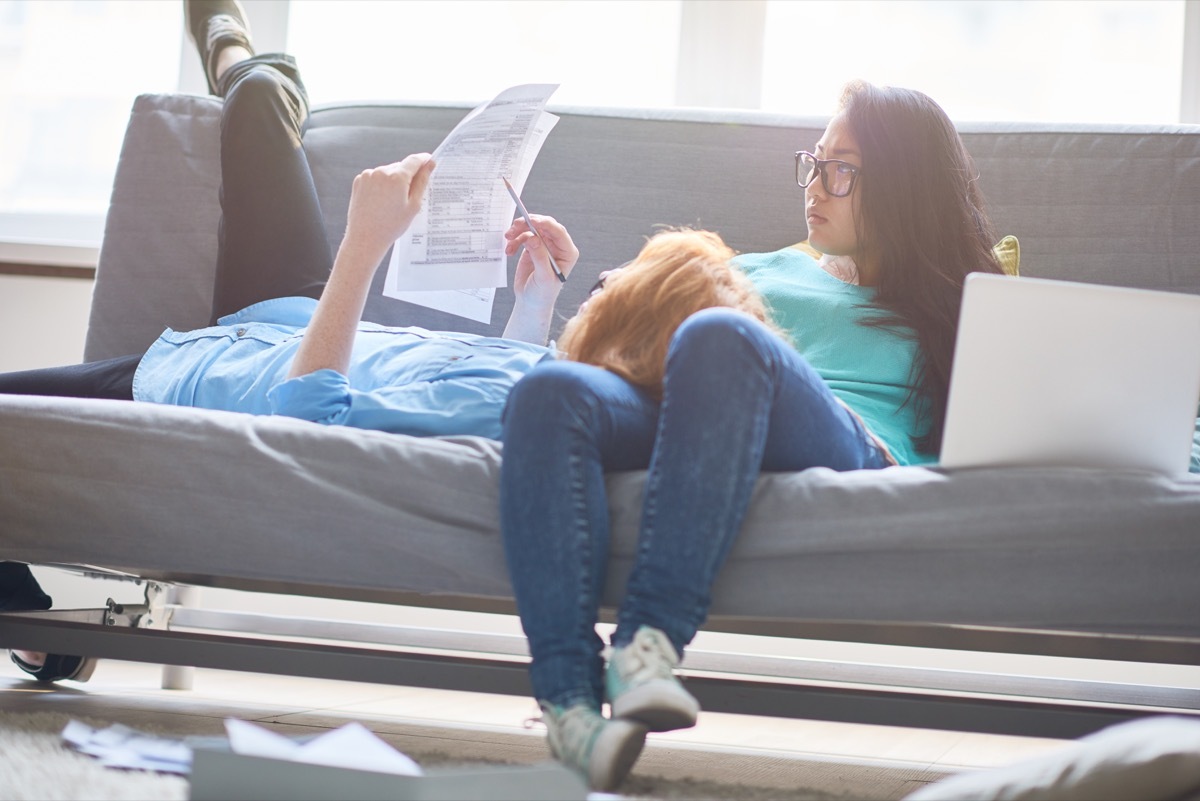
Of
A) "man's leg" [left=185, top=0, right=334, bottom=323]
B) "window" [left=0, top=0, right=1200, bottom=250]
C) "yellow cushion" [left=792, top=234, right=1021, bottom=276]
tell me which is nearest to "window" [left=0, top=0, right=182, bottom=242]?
"window" [left=0, top=0, right=1200, bottom=250]

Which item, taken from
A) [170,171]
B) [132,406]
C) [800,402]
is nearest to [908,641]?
[800,402]

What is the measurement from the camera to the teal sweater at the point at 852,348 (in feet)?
5.18

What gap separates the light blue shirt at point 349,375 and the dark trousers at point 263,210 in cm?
4

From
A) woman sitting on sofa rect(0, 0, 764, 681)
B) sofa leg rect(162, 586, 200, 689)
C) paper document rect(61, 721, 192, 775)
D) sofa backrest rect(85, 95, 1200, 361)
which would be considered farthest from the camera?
sofa leg rect(162, 586, 200, 689)

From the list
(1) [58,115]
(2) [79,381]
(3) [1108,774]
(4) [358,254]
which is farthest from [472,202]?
(1) [58,115]

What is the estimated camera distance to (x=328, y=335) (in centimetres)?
144

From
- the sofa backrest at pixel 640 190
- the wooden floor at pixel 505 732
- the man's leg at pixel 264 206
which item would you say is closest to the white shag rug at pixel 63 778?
the wooden floor at pixel 505 732

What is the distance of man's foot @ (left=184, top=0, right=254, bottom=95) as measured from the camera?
224 centimetres

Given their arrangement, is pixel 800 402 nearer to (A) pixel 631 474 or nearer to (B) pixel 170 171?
(A) pixel 631 474

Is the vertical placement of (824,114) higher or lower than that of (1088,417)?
higher

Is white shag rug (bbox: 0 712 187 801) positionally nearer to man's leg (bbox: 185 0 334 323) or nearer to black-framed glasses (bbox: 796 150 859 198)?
man's leg (bbox: 185 0 334 323)

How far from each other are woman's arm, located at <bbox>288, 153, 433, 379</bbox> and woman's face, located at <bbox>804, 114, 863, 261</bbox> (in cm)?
59

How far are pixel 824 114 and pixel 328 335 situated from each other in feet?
3.33

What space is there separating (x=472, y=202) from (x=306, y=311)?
461 mm
